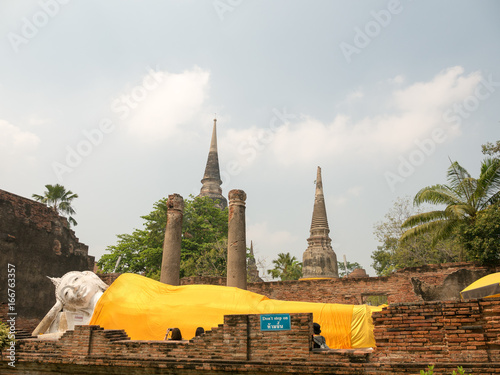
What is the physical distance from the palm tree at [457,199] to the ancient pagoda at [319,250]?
6874 mm

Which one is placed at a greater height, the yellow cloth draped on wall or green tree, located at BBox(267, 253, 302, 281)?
green tree, located at BBox(267, 253, 302, 281)

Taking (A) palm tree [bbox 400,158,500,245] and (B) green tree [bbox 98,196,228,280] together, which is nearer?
(A) palm tree [bbox 400,158,500,245]

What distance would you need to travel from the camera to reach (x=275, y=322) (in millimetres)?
6410

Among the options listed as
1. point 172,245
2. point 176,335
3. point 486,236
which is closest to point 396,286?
point 486,236

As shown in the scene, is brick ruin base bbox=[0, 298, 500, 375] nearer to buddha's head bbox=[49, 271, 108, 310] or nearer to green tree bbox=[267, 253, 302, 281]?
buddha's head bbox=[49, 271, 108, 310]

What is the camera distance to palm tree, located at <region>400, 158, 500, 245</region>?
1414cm

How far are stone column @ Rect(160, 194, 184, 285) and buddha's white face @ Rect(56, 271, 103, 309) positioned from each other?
2440 millimetres

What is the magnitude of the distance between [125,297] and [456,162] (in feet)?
44.2

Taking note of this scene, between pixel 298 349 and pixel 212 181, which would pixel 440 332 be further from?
pixel 212 181

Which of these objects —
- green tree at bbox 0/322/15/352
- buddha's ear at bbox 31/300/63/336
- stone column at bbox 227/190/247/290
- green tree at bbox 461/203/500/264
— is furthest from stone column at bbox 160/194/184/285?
green tree at bbox 461/203/500/264

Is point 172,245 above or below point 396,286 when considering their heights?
above

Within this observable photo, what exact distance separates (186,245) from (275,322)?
22413mm

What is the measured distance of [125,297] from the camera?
9.40 metres

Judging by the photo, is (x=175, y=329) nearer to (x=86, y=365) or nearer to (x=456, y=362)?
(x=86, y=365)
